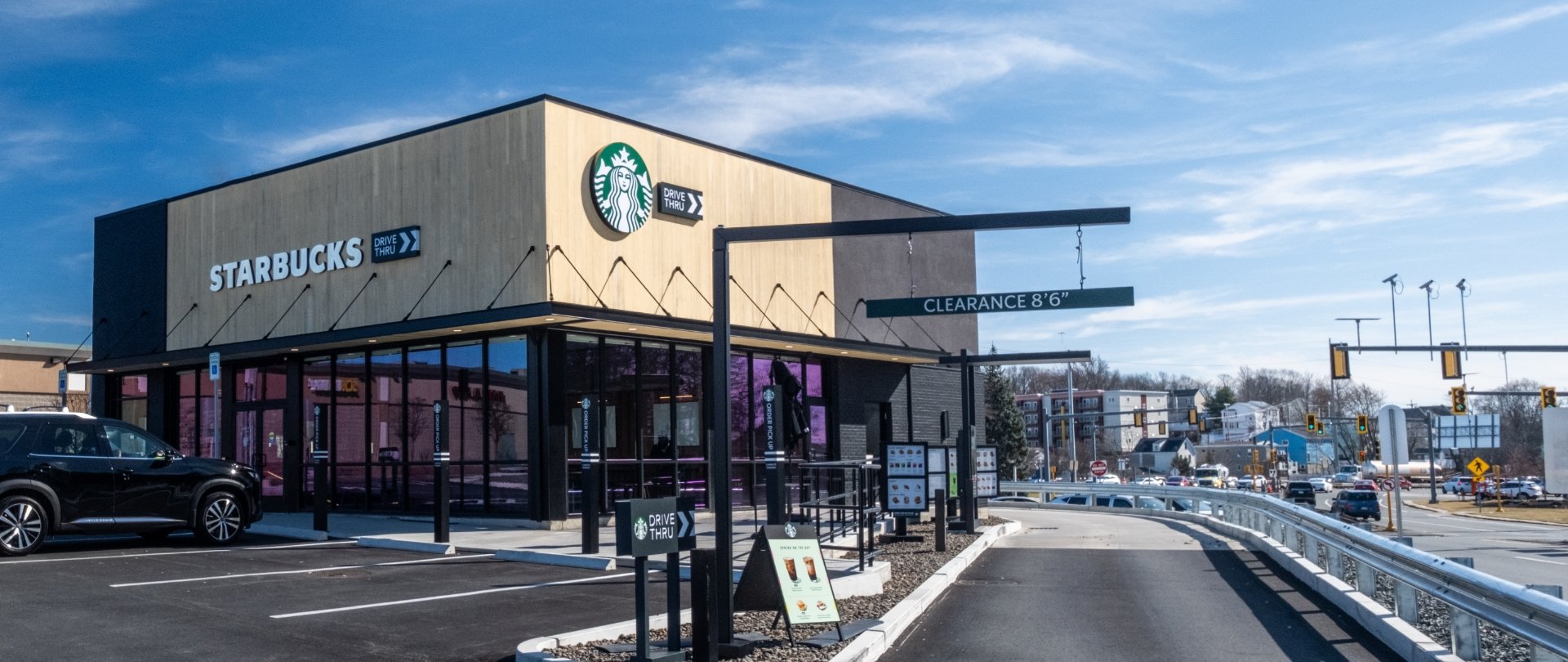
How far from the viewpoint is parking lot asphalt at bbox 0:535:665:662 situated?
9.55 metres

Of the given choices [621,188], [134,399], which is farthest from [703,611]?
[134,399]

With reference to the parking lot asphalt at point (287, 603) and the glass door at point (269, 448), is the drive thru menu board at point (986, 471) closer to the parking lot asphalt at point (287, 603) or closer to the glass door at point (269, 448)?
the parking lot asphalt at point (287, 603)

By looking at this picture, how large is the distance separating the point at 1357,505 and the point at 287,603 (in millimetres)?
44524

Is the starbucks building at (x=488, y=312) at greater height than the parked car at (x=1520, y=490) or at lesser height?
greater

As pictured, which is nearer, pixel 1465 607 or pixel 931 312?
pixel 1465 607

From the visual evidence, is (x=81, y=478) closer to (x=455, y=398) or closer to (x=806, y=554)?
(x=455, y=398)

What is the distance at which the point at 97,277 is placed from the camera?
29.4 metres

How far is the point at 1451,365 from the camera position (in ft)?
111

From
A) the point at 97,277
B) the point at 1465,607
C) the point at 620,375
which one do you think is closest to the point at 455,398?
the point at 620,375

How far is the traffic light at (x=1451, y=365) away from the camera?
33656mm

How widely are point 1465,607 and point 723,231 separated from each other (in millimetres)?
6161

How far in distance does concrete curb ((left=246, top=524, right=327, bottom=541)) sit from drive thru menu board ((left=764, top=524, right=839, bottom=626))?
428 inches

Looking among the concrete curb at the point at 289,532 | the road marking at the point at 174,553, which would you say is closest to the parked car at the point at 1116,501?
the concrete curb at the point at 289,532

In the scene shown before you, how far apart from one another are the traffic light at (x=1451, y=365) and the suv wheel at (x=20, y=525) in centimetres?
3198
